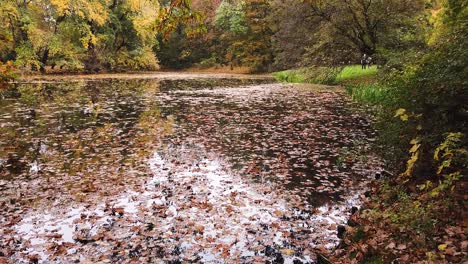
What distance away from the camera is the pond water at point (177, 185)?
16.5 feet

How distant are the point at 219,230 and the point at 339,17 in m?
20.8

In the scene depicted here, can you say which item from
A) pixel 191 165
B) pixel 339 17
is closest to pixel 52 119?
pixel 191 165

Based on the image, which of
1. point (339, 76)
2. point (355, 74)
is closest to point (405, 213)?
point (355, 74)

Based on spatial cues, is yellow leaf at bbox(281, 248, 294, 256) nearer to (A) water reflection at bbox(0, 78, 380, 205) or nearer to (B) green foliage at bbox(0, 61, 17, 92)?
(A) water reflection at bbox(0, 78, 380, 205)

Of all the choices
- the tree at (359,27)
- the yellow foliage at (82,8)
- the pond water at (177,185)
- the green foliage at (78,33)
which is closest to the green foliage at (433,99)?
the pond water at (177,185)

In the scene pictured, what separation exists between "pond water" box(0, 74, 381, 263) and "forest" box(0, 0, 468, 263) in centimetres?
29

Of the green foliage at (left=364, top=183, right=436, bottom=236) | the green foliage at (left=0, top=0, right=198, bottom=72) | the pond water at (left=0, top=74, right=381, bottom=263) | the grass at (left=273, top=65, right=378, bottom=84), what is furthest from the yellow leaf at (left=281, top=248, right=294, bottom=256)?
the green foliage at (left=0, top=0, right=198, bottom=72)

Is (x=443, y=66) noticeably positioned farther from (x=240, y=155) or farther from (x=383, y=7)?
(x=383, y=7)

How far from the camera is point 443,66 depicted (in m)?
5.99

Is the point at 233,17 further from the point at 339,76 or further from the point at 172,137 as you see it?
the point at 172,137

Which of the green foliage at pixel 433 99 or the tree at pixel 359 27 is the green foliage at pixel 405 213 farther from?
the tree at pixel 359 27

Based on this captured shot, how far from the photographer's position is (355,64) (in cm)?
3272

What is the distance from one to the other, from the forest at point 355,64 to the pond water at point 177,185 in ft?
→ 0.95

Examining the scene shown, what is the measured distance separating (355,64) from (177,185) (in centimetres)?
2902
